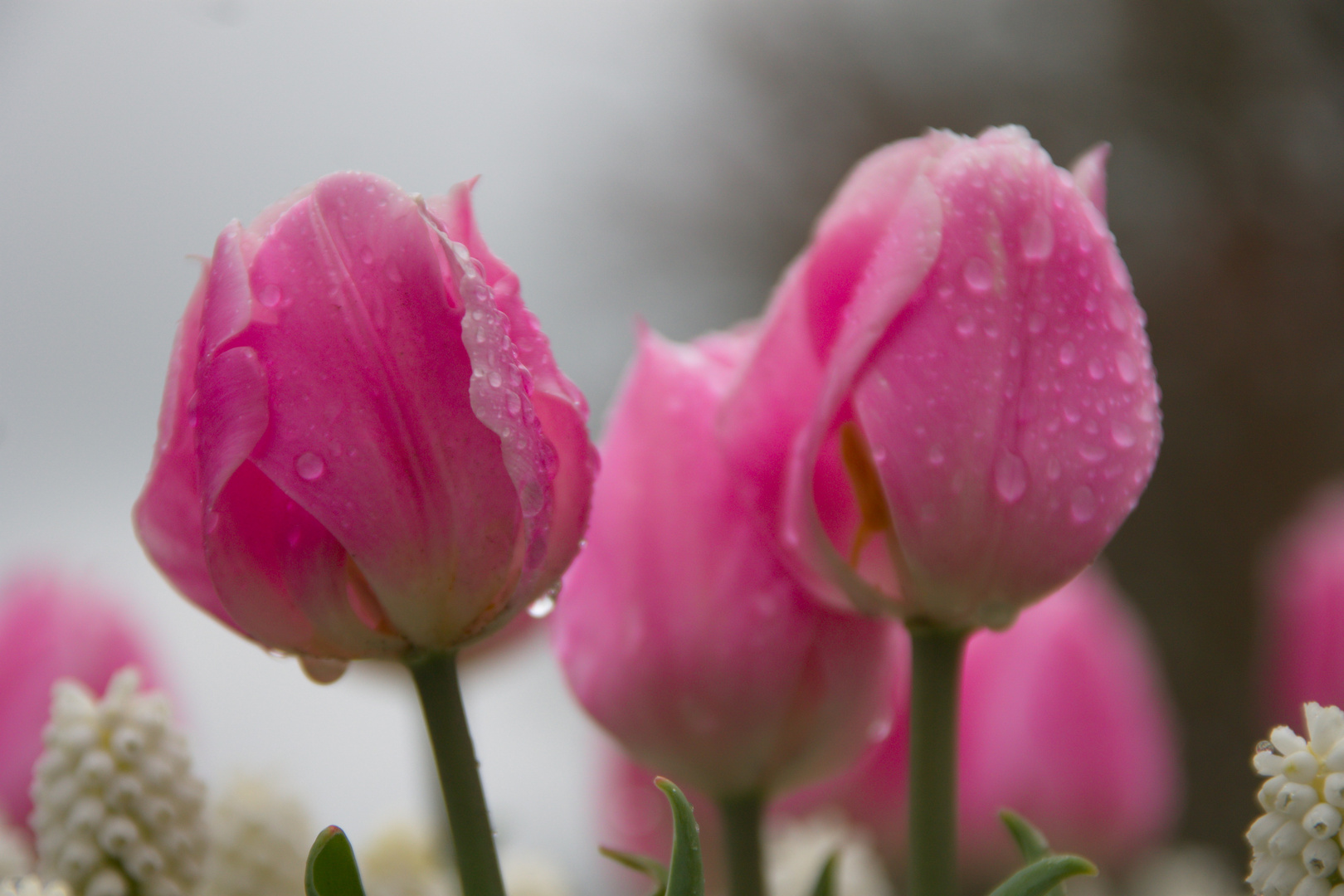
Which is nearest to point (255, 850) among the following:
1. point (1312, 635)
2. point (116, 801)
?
point (116, 801)

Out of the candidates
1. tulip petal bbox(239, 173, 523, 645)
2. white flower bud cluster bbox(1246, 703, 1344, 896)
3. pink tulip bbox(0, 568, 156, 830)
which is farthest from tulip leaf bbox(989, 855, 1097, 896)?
pink tulip bbox(0, 568, 156, 830)

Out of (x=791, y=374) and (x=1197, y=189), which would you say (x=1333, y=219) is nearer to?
(x=1197, y=189)

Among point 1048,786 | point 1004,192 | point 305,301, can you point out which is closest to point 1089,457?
point 1004,192

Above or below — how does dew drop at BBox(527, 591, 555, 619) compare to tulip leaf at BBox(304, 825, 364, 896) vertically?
above

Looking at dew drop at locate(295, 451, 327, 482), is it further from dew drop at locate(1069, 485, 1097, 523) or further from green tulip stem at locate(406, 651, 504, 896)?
dew drop at locate(1069, 485, 1097, 523)

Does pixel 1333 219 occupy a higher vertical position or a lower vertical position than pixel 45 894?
lower

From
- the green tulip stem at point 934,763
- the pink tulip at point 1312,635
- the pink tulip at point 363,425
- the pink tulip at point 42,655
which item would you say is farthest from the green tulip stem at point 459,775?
the pink tulip at point 1312,635

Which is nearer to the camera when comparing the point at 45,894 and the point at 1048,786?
the point at 45,894
